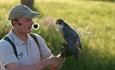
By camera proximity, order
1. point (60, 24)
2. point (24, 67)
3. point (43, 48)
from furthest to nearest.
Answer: point (43, 48) < point (60, 24) < point (24, 67)

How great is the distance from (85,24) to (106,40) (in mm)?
2292

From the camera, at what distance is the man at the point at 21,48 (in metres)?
4.99

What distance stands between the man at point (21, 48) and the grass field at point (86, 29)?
1371 mm

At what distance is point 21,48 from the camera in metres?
5.10

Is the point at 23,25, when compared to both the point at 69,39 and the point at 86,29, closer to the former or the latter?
the point at 69,39

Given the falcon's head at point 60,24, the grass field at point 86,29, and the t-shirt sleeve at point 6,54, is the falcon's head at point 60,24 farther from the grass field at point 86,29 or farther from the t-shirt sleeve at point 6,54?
the grass field at point 86,29

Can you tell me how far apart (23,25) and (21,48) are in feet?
0.83

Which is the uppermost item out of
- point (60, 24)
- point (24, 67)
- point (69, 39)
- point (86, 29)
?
point (60, 24)

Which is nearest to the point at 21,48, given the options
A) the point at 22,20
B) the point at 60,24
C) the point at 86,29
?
the point at 22,20

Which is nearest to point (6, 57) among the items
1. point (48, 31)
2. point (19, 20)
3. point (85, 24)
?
point (19, 20)

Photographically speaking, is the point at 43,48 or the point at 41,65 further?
the point at 43,48

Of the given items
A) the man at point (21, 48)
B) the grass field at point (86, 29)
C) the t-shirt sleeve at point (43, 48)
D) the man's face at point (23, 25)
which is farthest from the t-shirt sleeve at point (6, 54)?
the grass field at point (86, 29)

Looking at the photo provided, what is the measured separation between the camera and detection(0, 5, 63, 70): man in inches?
196

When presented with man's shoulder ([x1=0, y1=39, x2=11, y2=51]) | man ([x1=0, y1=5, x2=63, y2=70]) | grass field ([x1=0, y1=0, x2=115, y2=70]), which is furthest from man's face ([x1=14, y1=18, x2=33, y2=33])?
grass field ([x1=0, y1=0, x2=115, y2=70])
